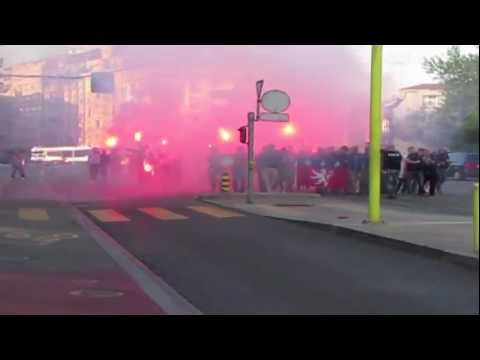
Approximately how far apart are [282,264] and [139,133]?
15991 millimetres

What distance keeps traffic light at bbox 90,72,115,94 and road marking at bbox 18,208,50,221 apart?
668cm

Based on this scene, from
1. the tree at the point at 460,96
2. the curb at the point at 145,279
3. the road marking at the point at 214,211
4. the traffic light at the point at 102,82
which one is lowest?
the curb at the point at 145,279

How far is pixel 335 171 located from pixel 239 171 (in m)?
2.02

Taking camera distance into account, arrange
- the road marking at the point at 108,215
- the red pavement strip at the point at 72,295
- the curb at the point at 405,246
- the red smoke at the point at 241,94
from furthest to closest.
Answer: the red smoke at the point at 241,94 < the road marking at the point at 108,215 < the curb at the point at 405,246 < the red pavement strip at the point at 72,295

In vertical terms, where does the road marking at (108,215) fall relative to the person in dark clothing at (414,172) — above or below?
below

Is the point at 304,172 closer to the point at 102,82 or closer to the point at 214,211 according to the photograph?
the point at 214,211

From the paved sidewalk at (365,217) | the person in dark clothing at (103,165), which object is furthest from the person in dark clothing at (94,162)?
the paved sidewalk at (365,217)

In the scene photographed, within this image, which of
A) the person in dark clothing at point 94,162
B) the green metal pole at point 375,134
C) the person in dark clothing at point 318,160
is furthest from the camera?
the person in dark clothing at point 94,162

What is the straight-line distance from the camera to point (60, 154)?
883 inches

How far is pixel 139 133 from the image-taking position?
21984mm

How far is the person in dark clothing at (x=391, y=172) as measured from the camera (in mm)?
13996

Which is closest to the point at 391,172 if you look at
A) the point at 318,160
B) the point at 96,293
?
the point at 318,160

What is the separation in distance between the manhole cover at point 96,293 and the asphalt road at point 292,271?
489 mm

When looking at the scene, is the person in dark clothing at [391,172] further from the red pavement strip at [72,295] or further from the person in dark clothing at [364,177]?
the red pavement strip at [72,295]
